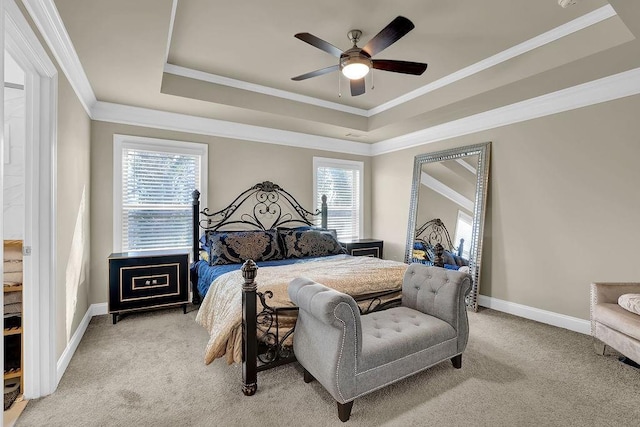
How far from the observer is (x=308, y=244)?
4.28 metres

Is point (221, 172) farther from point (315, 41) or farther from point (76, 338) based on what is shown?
point (315, 41)

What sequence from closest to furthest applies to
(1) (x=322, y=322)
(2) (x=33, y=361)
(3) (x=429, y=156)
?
(1) (x=322, y=322), (2) (x=33, y=361), (3) (x=429, y=156)

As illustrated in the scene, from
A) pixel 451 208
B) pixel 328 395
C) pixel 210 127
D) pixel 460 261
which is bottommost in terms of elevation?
pixel 328 395

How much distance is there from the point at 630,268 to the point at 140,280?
5148 mm

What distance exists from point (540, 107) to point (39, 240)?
5002 millimetres

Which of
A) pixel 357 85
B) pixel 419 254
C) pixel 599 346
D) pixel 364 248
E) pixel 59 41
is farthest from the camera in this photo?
pixel 364 248

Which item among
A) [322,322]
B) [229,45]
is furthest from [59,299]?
[229,45]

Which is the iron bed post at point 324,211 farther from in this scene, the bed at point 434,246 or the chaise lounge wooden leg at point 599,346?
the chaise lounge wooden leg at point 599,346

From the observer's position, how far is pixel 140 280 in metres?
3.62

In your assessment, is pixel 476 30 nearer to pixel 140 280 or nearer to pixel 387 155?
pixel 387 155

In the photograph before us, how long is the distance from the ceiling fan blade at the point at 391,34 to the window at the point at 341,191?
2.99m

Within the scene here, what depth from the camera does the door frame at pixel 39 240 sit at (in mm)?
2178

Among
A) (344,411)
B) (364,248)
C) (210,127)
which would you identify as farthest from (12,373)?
(364,248)

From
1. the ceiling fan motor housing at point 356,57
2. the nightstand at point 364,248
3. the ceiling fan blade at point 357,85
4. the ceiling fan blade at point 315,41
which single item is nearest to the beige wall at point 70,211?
the ceiling fan blade at point 315,41
